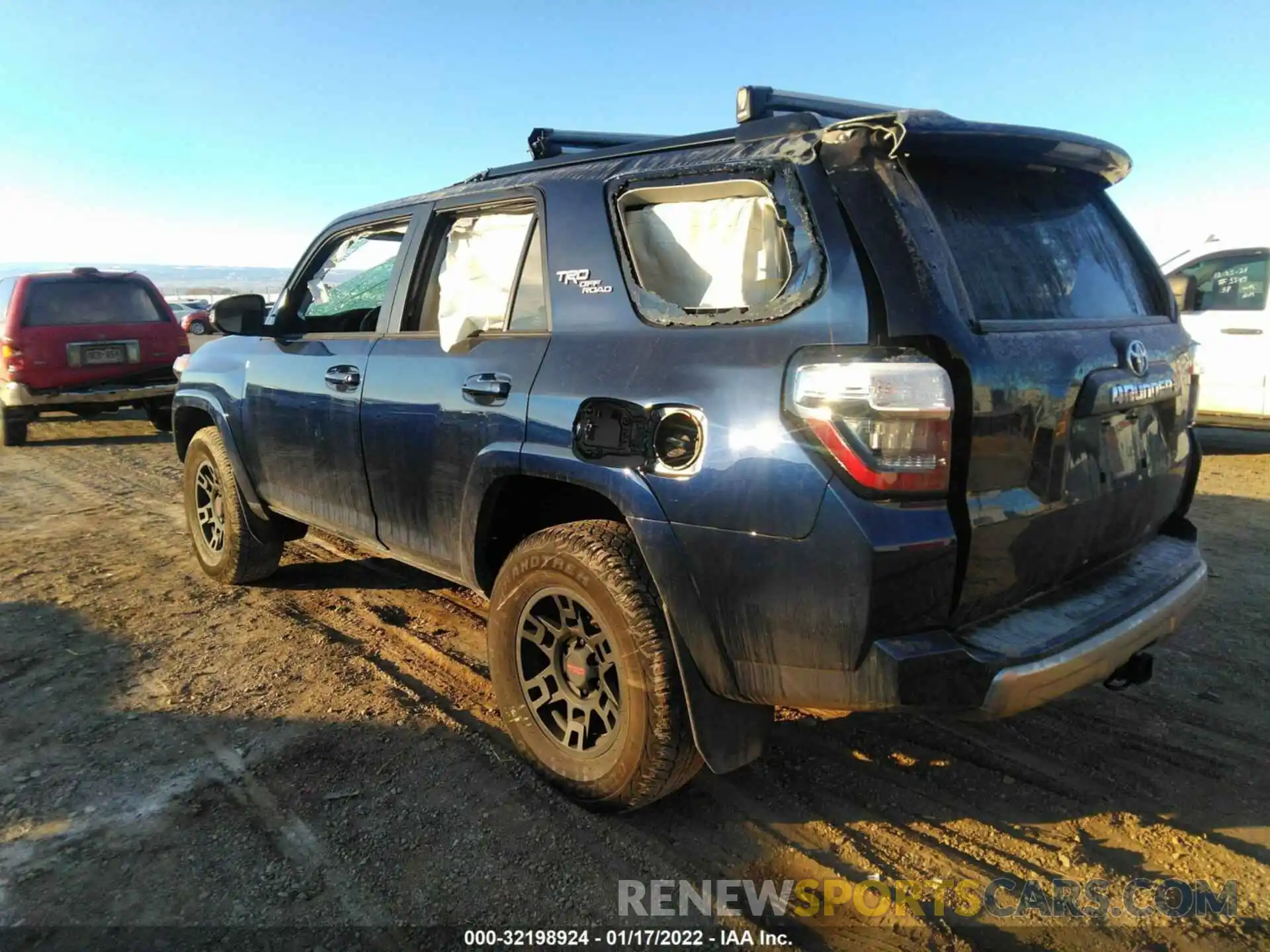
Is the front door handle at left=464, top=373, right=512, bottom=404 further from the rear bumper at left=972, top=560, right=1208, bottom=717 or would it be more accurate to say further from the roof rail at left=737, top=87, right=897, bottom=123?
the rear bumper at left=972, top=560, right=1208, bottom=717

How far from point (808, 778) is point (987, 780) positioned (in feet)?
1.86

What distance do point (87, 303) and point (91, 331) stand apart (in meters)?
0.41

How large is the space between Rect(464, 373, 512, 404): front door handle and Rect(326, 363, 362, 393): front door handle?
0.75m

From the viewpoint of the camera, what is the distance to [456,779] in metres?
2.80

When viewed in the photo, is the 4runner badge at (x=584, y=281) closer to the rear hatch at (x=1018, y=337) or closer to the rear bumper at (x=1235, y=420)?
the rear hatch at (x=1018, y=337)

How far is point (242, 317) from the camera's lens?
4.29 m

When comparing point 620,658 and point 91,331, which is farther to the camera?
point 91,331

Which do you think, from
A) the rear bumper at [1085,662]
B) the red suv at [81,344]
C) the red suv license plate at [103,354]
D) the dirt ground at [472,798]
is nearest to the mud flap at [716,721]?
the dirt ground at [472,798]

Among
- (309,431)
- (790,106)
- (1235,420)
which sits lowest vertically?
(1235,420)

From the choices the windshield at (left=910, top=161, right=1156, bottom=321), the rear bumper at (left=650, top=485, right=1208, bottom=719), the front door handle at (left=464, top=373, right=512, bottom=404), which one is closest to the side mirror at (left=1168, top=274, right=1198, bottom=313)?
the windshield at (left=910, top=161, right=1156, bottom=321)

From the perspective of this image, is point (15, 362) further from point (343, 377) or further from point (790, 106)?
point (790, 106)

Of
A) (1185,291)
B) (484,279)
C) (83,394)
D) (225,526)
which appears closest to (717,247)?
(484,279)

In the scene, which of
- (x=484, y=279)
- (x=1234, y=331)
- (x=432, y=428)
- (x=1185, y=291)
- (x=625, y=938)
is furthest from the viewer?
(x=1234, y=331)

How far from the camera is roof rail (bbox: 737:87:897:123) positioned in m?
2.51
